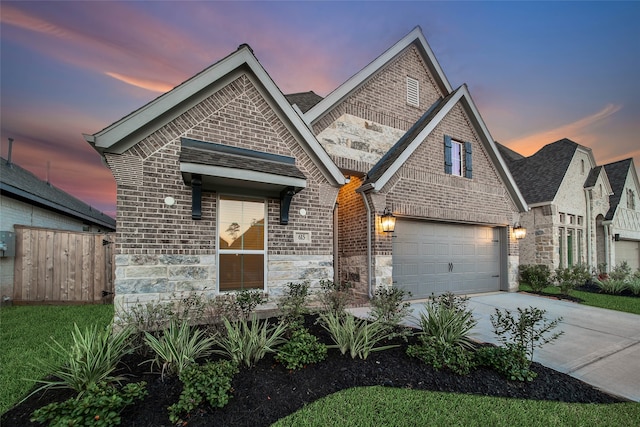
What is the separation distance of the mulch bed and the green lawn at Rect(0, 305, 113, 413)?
47 cm

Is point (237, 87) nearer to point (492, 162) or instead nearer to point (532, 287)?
point (492, 162)

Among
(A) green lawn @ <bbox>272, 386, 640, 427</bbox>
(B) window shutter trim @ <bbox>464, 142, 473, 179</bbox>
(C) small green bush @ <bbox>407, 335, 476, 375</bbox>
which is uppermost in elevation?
(B) window shutter trim @ <bbox>464, 142, 473, 179</bbox>

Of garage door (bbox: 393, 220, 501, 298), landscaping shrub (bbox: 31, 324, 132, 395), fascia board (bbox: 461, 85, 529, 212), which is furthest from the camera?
fascia board (bbox: 461, 85, 529, 212)

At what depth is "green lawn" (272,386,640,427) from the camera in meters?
2.61

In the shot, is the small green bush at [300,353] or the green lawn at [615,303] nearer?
the small green bush at [300,353]

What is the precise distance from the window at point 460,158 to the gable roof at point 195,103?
519 centimetres

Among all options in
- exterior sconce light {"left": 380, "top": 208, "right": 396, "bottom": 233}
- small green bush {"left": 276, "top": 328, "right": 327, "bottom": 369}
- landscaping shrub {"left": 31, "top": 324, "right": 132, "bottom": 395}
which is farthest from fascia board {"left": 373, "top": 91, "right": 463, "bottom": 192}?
landscaping shrub {"left": 31, "top": 324, "right": 132, "bottom": 395}

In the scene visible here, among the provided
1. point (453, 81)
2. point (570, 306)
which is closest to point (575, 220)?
point (570, 306)

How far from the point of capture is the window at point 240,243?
561 cm

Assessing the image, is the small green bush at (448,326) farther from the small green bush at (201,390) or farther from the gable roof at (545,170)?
the gable roof at (545,170)

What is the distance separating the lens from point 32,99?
27.0 feet

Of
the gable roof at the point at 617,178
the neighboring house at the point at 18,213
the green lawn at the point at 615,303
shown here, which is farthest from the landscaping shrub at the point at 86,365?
the gable roof at the point at 617,178

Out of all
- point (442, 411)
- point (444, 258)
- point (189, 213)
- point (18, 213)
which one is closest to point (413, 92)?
point (444, 258)

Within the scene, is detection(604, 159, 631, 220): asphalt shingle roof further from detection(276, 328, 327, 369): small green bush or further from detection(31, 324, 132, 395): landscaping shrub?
detection(31, 324, 132, 395): landscaping shrub
